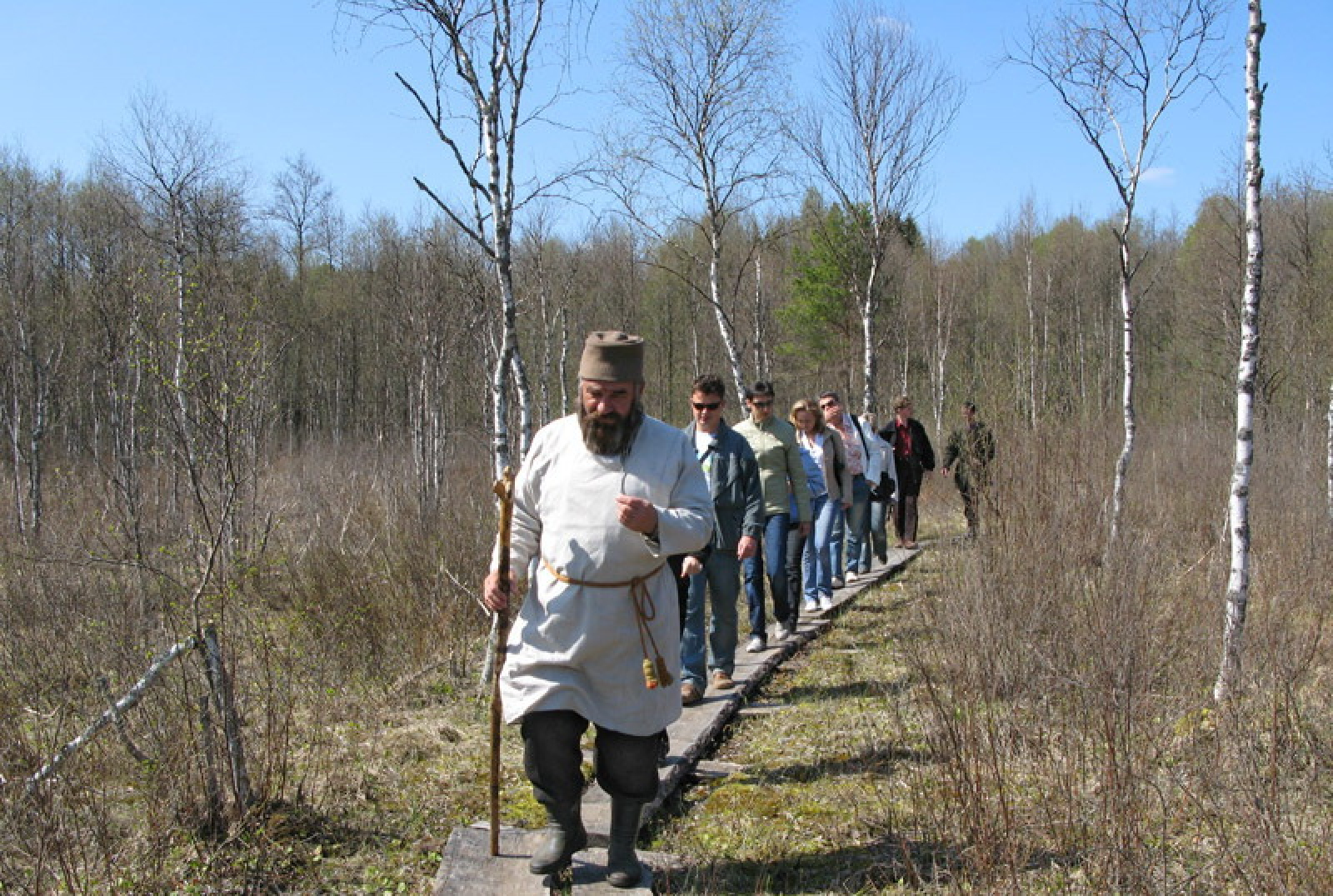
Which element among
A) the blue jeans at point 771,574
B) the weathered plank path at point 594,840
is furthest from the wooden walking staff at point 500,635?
the blue jeans at point 771,574

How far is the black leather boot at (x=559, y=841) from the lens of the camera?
11.7 ft

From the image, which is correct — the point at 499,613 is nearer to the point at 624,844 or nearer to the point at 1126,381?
the point at 624,844

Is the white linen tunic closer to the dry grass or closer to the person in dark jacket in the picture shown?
the dry grass

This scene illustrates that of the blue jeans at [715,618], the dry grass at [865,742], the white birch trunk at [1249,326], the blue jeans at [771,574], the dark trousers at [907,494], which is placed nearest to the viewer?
the dry grass at [865,742]

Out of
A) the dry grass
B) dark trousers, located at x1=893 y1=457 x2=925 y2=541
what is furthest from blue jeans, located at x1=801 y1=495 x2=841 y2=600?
dark trousers, located at x1=893 y1=457 x2=925 y2=541

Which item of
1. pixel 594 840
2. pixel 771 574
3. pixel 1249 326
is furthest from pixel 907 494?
pixel 594 840

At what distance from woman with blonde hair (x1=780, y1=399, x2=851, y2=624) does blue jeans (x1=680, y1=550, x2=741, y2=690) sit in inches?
90.4

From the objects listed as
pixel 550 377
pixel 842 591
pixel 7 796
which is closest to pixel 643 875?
pixel 7 796

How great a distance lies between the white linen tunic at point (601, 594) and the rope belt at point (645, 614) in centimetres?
1

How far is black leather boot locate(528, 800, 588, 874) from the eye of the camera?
3.56 metres

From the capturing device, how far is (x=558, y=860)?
357cm

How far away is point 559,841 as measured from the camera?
11.7 ft

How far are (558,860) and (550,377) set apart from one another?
3273 cm

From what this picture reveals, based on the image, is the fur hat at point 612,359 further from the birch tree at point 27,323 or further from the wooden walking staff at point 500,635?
the birch tree at point 27,323
